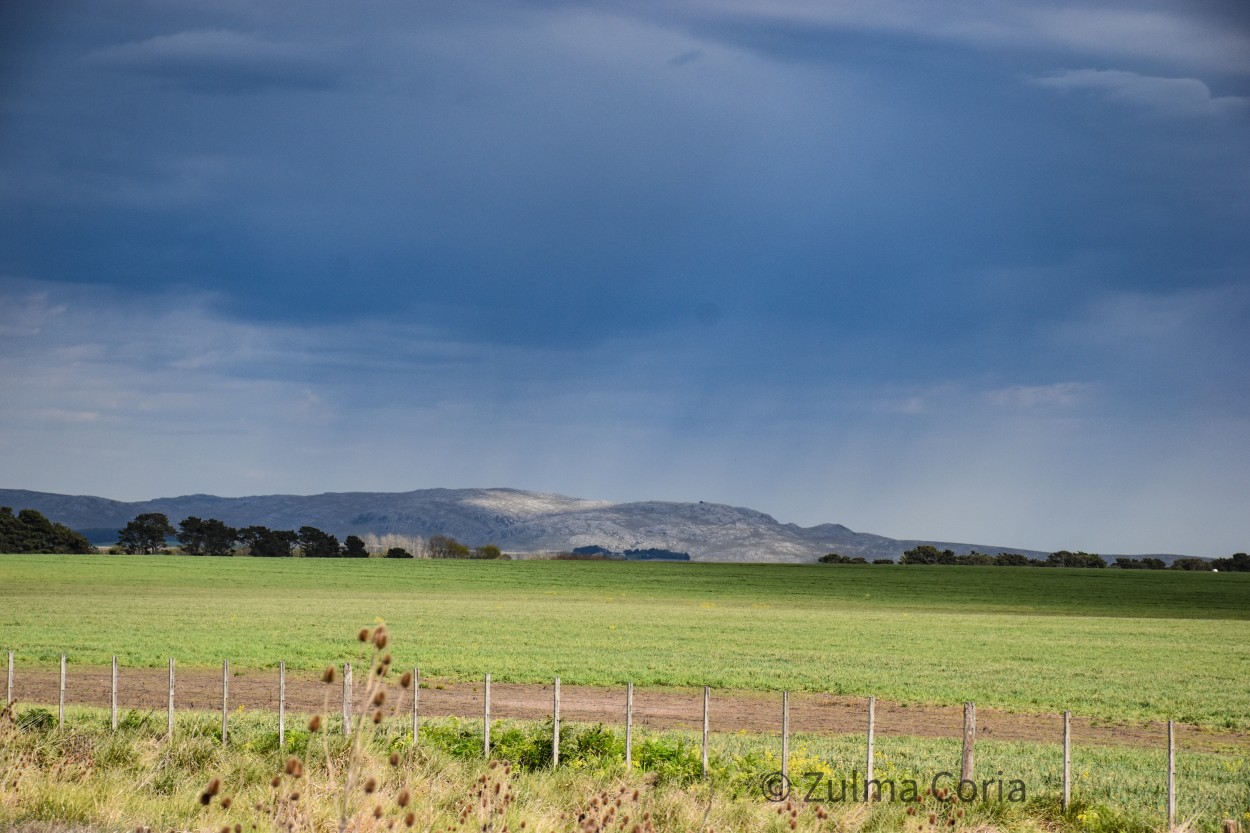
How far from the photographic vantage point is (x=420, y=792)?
11070mm

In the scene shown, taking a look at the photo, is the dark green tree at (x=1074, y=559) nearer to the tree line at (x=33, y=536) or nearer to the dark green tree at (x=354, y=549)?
the dark green tree at (x=354, y=549)

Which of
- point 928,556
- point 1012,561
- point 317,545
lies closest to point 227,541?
point 317,545

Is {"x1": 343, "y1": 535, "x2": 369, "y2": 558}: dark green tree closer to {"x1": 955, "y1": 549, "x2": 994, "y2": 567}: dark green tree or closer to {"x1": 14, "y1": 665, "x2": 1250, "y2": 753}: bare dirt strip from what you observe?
{"x1": 955, "y1": 549, "x2": 994, "y2": 567}: dark green tree

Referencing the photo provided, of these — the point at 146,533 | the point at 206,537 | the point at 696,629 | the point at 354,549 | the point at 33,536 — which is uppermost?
the point at 696,629

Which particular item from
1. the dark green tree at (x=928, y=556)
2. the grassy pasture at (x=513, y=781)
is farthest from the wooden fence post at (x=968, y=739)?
the dark green tree at (x=928, y=556)

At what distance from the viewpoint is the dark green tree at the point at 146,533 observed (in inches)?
5945

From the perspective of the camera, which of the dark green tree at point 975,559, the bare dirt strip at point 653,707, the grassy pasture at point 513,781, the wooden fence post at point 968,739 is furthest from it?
the dark green tree at point 975,559

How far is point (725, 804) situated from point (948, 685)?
22.5 metres

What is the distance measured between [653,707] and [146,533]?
468ft

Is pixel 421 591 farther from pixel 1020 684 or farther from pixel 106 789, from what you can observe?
pixel 106 789

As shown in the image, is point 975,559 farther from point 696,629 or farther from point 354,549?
point 696,629

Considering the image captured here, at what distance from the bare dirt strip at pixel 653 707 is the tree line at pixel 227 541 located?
11660 cm

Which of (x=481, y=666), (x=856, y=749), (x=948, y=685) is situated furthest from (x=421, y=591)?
(x=856, y=749)

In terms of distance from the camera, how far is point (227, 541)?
15100 cm
